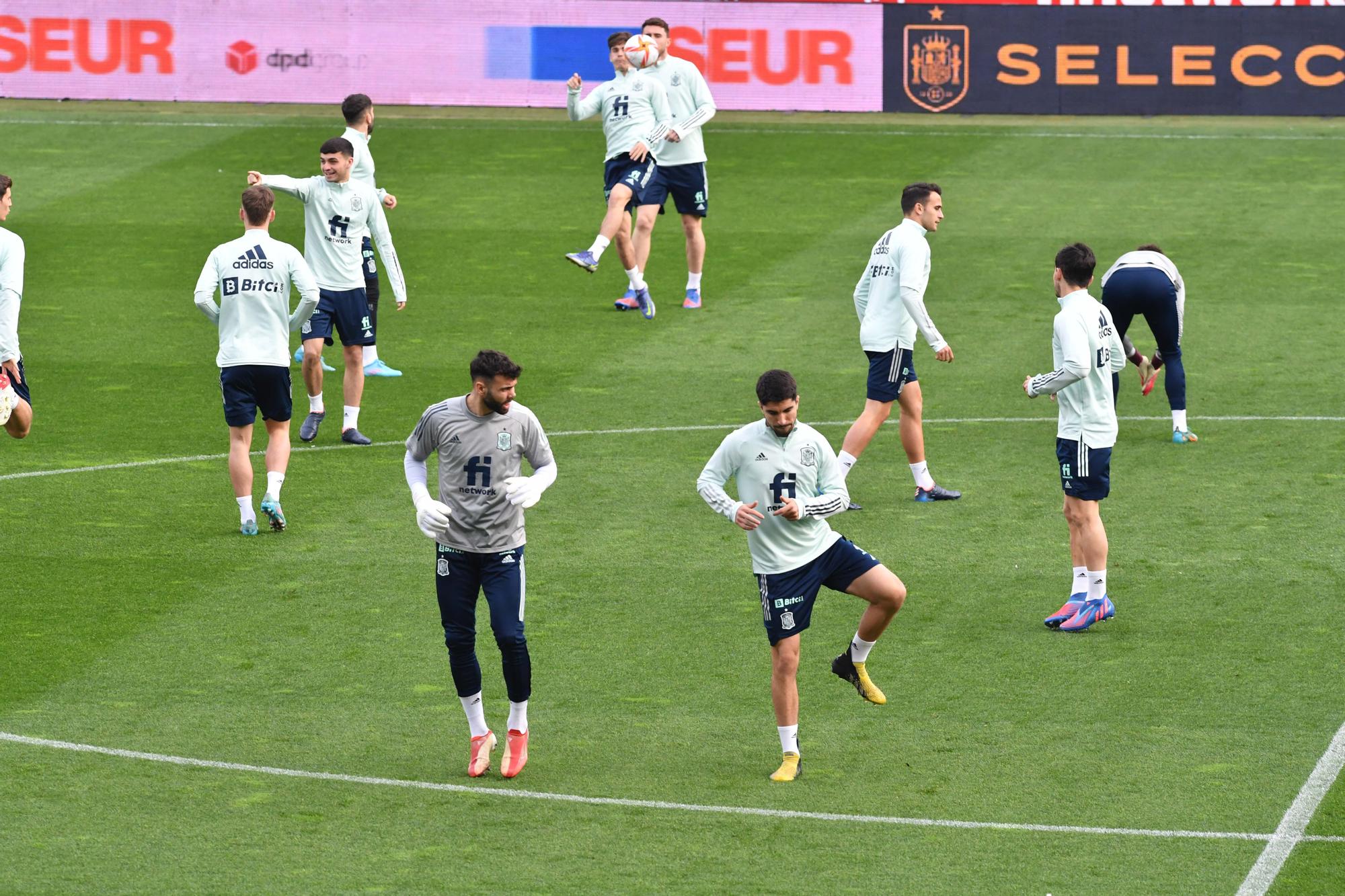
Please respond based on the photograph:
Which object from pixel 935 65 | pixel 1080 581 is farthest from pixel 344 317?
pixel 935 65

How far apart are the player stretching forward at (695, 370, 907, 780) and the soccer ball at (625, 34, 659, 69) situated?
10.6m

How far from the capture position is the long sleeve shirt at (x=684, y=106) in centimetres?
1972

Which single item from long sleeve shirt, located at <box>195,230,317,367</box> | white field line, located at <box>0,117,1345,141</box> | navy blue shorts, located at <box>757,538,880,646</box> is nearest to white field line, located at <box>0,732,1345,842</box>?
navy blue shorts, located at <box>757,538,880,646</box>

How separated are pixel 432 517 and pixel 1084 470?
4.08 m

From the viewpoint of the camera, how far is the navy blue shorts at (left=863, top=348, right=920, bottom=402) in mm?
14164

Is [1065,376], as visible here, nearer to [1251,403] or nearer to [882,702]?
[882,702]

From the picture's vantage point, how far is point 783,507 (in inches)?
370

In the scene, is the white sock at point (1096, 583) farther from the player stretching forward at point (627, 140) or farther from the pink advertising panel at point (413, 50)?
the pink advertising panel at point (413, 50)

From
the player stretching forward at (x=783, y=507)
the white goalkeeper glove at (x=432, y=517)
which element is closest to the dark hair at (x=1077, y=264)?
the player stretching forward at (x=783, y=507)

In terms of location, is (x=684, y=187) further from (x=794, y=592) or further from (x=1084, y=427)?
(x=794, y=592)

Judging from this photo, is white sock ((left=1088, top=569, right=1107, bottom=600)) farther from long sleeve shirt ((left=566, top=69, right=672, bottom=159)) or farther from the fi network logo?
the fi network logo

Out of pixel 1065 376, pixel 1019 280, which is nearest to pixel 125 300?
pixel 1019 280

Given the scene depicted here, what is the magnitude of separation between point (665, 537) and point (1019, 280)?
905cm

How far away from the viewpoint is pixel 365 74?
31156 mm
